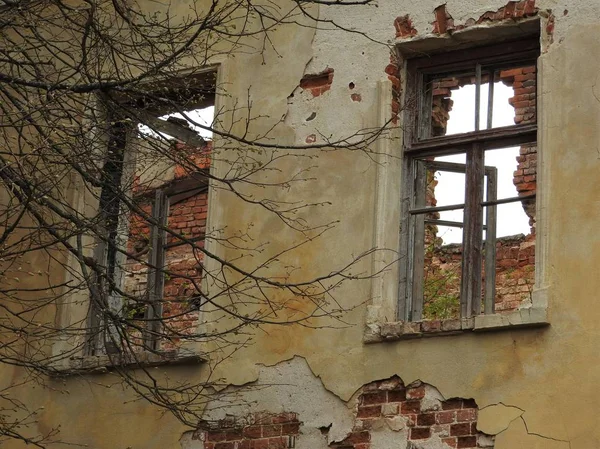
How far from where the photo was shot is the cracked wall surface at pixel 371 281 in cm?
843

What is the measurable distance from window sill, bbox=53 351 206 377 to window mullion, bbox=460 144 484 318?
186 cm

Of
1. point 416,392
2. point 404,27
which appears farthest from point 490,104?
point 416,392

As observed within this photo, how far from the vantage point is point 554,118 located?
8969 millimetres

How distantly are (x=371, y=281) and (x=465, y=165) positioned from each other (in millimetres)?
996

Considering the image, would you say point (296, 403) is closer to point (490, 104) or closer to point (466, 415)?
point (466, 415)

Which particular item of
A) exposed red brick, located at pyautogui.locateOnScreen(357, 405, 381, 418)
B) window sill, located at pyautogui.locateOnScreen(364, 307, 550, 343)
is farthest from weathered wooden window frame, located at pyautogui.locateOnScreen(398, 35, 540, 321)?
exposed red brick, located at pyautogui.locateOnScreen(357, 405, 381, 418)

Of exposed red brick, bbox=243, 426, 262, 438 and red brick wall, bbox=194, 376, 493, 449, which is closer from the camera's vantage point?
red brick wall, bbox=194, 376, 493, 449

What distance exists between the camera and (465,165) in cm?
945

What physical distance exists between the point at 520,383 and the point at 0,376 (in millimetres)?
4102

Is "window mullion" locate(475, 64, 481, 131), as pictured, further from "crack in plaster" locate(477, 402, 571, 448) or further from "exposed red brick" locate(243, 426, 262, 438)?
"exposed red brick" locate(243, 426, 262, 438)

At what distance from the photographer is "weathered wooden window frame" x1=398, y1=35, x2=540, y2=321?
918cm

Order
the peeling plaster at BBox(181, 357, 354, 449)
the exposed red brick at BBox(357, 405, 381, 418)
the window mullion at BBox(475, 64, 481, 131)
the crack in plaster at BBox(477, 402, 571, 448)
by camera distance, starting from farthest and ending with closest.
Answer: the window mullion at BBox(475, 64, 481, 131), the peeling plaster at BBox(181, 357, 354, 449), the exposed red brick at BBox(357, 405, 381, 418), the crack in plaster at BBox(477, 402, 571, 448)

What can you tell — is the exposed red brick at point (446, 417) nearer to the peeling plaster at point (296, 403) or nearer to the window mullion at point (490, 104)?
the peeling plaster at point (296, 403)

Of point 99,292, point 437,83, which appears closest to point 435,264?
point 437,83
